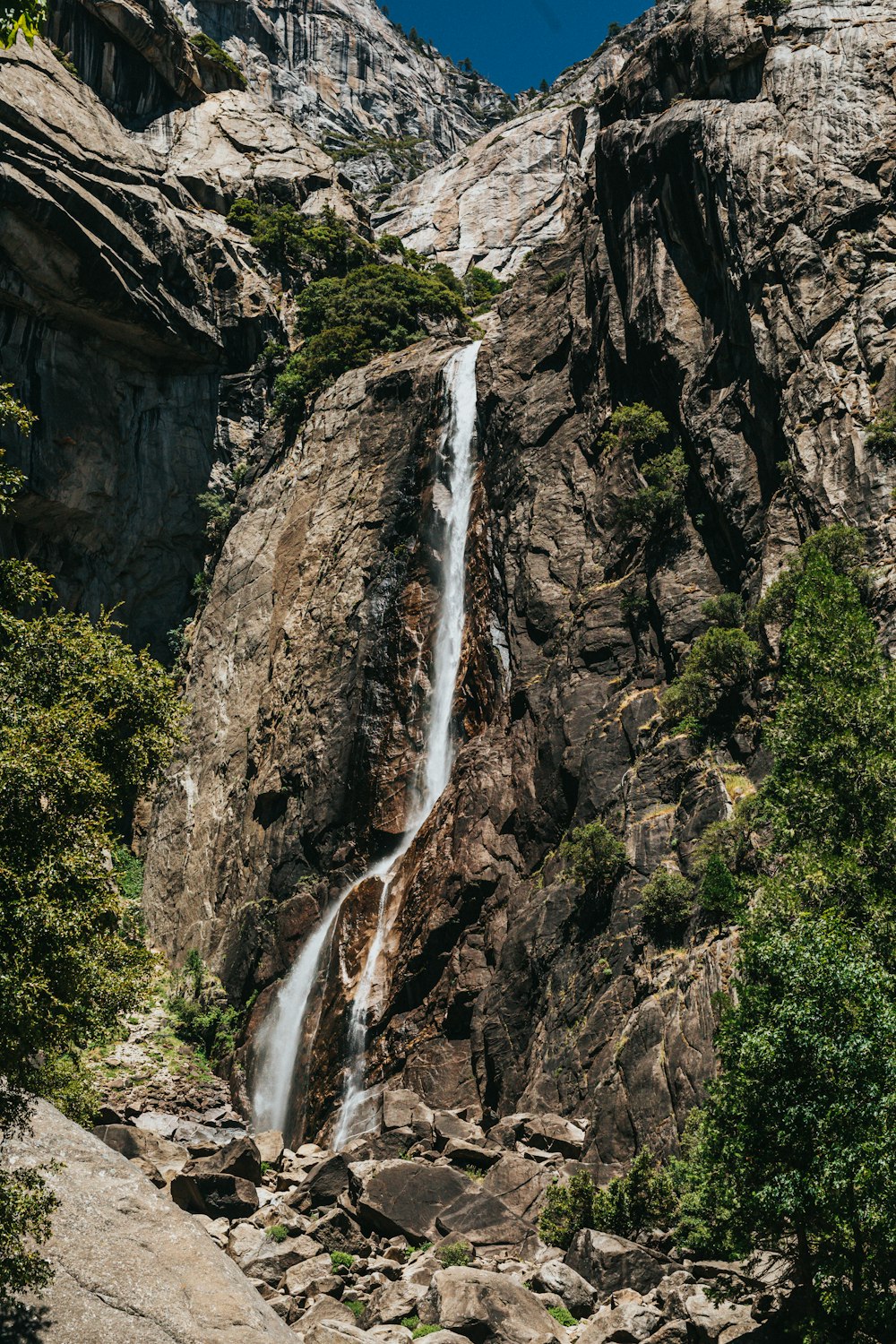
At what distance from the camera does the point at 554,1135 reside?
24.4 meters

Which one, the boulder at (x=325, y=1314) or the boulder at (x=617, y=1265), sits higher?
the boulder at (x=617, y=1265)

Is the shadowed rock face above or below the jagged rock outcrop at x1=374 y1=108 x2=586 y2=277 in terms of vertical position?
below

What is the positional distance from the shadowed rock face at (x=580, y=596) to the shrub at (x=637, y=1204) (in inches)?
78.9

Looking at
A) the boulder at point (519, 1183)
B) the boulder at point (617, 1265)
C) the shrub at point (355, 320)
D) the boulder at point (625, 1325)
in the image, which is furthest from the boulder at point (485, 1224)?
the shrub at point (355, 320)

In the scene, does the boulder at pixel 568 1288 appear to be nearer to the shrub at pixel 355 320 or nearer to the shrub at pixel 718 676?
the shrub at pixel 718 676

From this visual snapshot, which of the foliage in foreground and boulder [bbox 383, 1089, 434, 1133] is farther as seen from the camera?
boulder [bbox 383, 1089, 434, 1133]

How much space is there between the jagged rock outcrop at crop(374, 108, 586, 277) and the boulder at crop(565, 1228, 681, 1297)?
79396 mm

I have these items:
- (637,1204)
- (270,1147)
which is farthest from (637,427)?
(637,1204)

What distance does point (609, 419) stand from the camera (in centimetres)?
4056

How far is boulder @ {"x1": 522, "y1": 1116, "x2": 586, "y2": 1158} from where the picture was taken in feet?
79.2

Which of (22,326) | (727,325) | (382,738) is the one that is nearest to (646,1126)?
(382,738)

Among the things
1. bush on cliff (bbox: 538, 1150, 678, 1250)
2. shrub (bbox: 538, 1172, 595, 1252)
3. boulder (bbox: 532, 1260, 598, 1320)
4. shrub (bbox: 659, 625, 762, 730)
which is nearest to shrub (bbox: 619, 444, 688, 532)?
shrub (bbox: 659, 625, 762, 730)

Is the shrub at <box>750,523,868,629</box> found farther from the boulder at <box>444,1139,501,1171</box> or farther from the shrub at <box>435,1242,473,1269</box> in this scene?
the shrub at <box>435,1242,473,1269</box>

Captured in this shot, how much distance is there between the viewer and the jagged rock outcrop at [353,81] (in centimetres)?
11638
